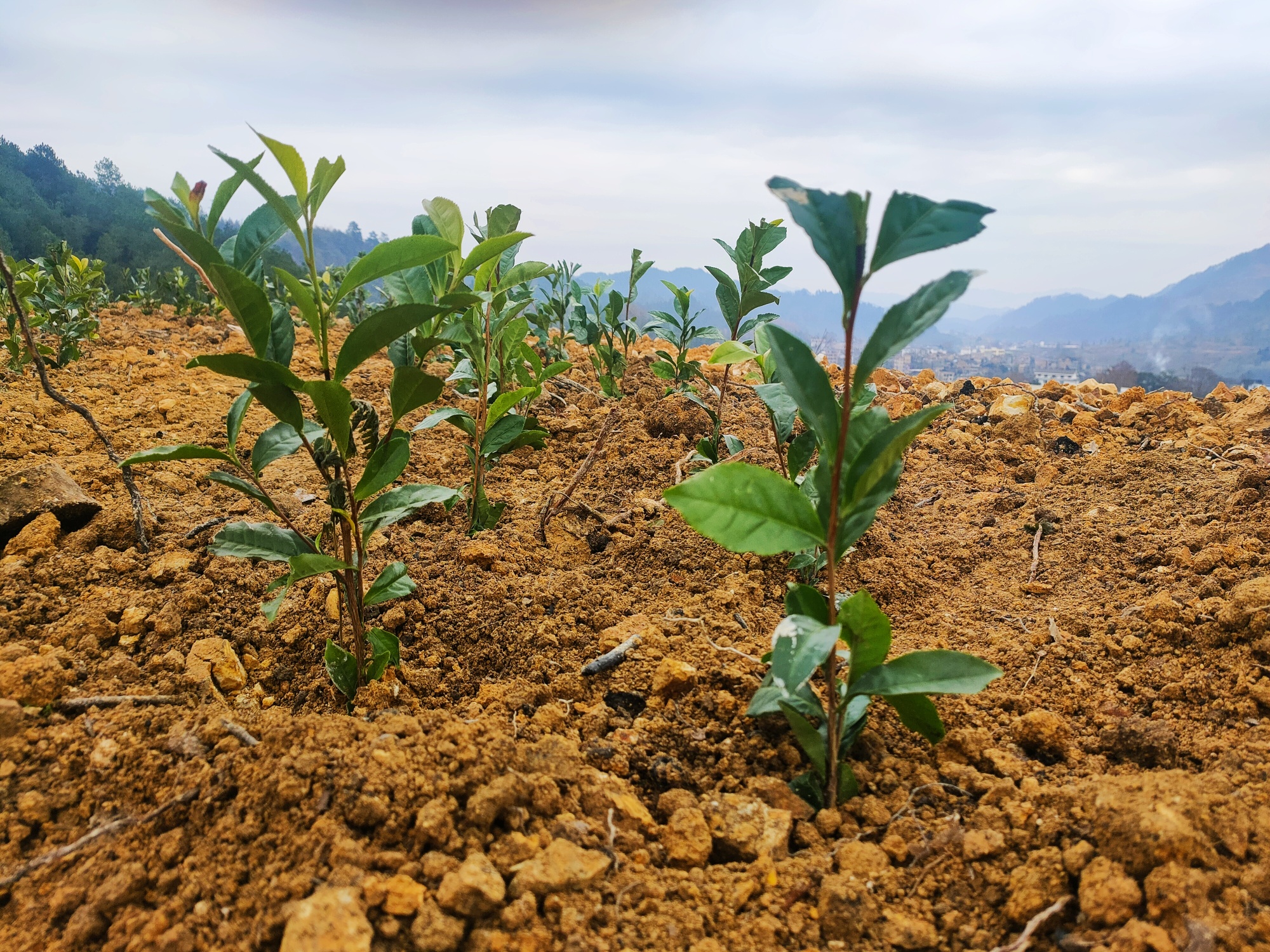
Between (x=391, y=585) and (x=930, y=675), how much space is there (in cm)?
109

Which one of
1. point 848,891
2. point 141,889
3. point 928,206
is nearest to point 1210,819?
point 848,891

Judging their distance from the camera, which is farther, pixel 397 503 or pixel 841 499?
pixel 397 503

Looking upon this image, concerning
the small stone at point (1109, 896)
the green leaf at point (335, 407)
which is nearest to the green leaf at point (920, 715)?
Answer: the small stone at point (1109, 896)

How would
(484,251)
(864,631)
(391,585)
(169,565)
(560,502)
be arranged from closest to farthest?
(864,631)
(391,585)
(484,251)
(169,565)
(560,502)

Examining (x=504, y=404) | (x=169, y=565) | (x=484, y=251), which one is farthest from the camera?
(x=504, y=404)

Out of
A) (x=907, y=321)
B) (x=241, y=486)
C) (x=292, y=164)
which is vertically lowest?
(x=241, y=486)

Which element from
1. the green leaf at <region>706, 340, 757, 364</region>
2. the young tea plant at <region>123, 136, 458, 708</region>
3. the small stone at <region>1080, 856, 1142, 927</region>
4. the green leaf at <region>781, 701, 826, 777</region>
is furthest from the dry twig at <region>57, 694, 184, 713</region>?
the small stone at <region>1080, 856, 1142, 927</region>

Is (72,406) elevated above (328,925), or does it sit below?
above

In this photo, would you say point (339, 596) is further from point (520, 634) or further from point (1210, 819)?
point (1210, 819)

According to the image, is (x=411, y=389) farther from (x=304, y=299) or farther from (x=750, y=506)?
(x=750, y=506)

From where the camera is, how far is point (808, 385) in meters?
1.06

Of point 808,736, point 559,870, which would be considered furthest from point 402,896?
point 808,736

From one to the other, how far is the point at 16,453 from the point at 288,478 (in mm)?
977

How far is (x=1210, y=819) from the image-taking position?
931 mm
